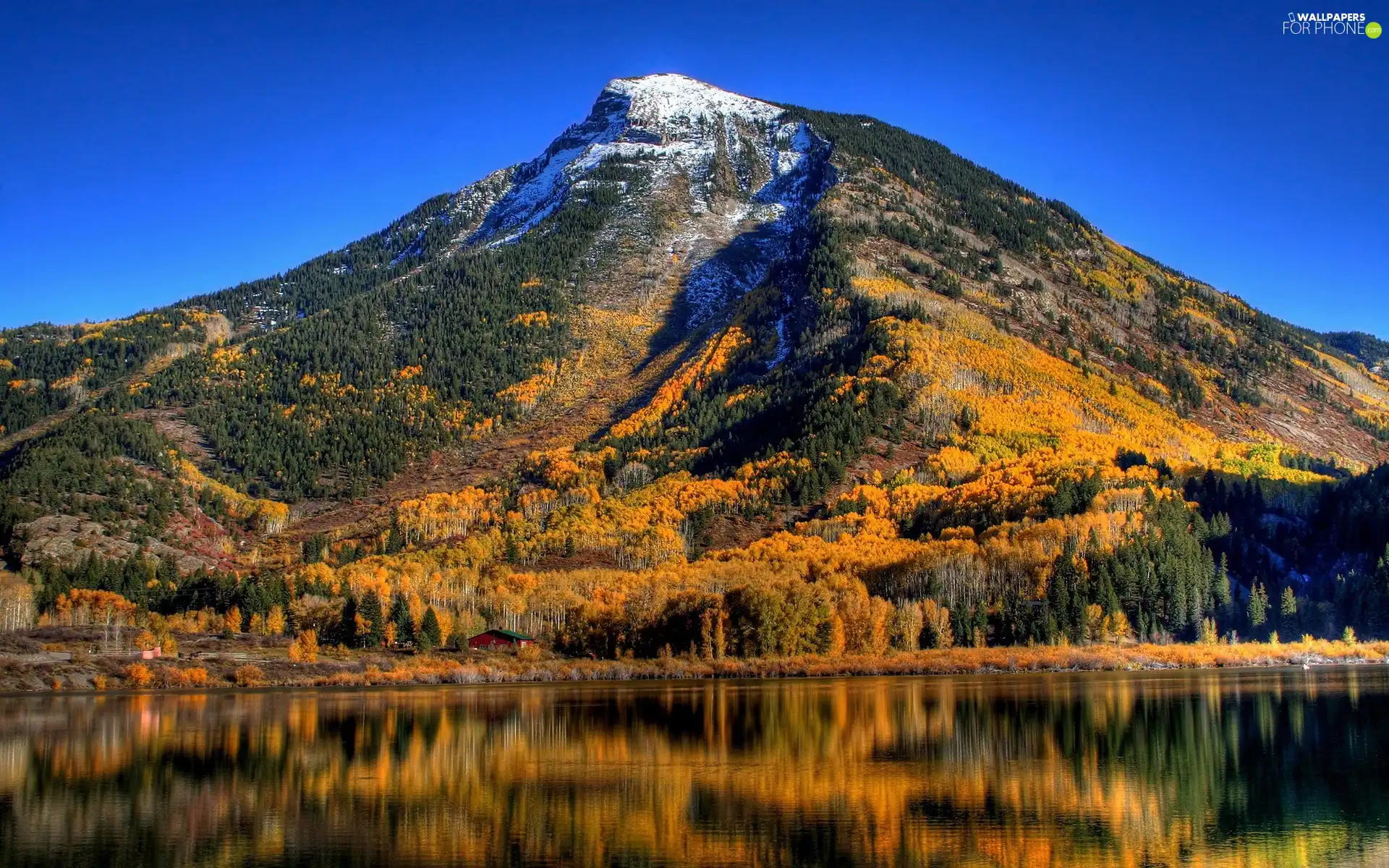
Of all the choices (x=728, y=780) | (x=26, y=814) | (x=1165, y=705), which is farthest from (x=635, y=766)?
(x=1165, y=705)

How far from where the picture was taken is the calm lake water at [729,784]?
39062 mm

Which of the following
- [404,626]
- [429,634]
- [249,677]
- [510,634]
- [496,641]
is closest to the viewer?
[249,677]

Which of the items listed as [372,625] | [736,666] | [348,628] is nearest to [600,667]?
[736,666]

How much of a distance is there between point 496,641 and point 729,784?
111 m

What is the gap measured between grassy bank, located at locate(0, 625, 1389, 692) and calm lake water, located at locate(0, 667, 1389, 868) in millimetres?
46211

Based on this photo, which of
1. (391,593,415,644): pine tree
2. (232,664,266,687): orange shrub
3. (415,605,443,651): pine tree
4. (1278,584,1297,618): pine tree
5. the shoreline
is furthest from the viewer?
(391,593,415,644): pine tree

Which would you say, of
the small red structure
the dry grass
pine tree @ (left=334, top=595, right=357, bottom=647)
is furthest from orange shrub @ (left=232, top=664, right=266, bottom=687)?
the small red structure

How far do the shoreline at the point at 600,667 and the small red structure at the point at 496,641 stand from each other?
751 cm

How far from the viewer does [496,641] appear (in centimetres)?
15825

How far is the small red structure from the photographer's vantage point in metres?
156

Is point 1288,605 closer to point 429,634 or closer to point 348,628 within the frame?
point 429,634

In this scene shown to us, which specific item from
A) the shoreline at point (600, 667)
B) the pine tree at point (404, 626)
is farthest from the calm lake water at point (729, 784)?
the pine tree at point (404, 626)

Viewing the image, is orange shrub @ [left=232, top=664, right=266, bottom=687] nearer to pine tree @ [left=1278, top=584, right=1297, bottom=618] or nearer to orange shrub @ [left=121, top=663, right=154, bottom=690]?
orange shrub @ [left=121, top=663, right=154, bottom=690]

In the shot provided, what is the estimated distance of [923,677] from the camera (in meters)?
127
